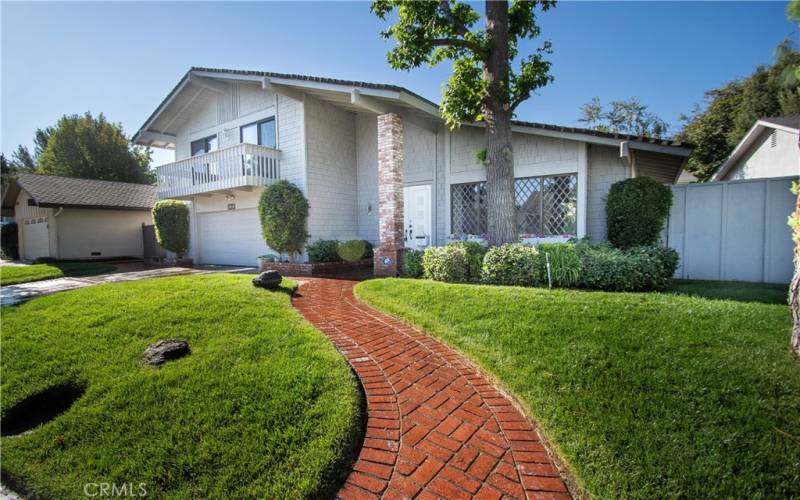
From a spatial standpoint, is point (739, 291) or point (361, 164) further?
point (361, 164)

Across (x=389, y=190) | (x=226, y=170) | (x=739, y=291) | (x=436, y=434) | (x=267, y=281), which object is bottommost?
(x=436, y=434)

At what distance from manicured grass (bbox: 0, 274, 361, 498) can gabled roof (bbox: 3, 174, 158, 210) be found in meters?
14.6

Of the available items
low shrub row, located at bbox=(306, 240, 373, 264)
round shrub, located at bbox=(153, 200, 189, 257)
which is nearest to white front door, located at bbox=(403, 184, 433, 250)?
low shrub row, located at bbox=(306, 240, 373, 264)

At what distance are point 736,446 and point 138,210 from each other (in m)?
22.4

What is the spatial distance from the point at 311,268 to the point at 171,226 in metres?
7.67

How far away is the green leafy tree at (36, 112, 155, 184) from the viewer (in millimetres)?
27047

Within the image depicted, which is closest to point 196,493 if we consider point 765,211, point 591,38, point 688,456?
point 688,456

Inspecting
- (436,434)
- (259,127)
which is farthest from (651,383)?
(259,127)

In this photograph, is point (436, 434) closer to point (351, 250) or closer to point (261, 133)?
point (351, 250)

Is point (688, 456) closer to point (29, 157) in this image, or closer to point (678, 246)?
point (678, 246)

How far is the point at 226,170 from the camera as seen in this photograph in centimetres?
1142

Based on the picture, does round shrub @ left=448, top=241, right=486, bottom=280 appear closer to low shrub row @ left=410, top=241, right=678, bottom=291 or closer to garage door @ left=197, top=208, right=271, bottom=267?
low shrub row @ left=410, top=241, right=678, bottom=291

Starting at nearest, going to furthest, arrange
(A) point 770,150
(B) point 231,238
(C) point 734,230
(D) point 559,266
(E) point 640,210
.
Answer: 1. (D) point 559,266
2. (C) point 734,230
3. (E) point 640,210
4. (A) point 770,150
5. (B) point 231,238

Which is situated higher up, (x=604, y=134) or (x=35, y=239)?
(x=604, y=134)
